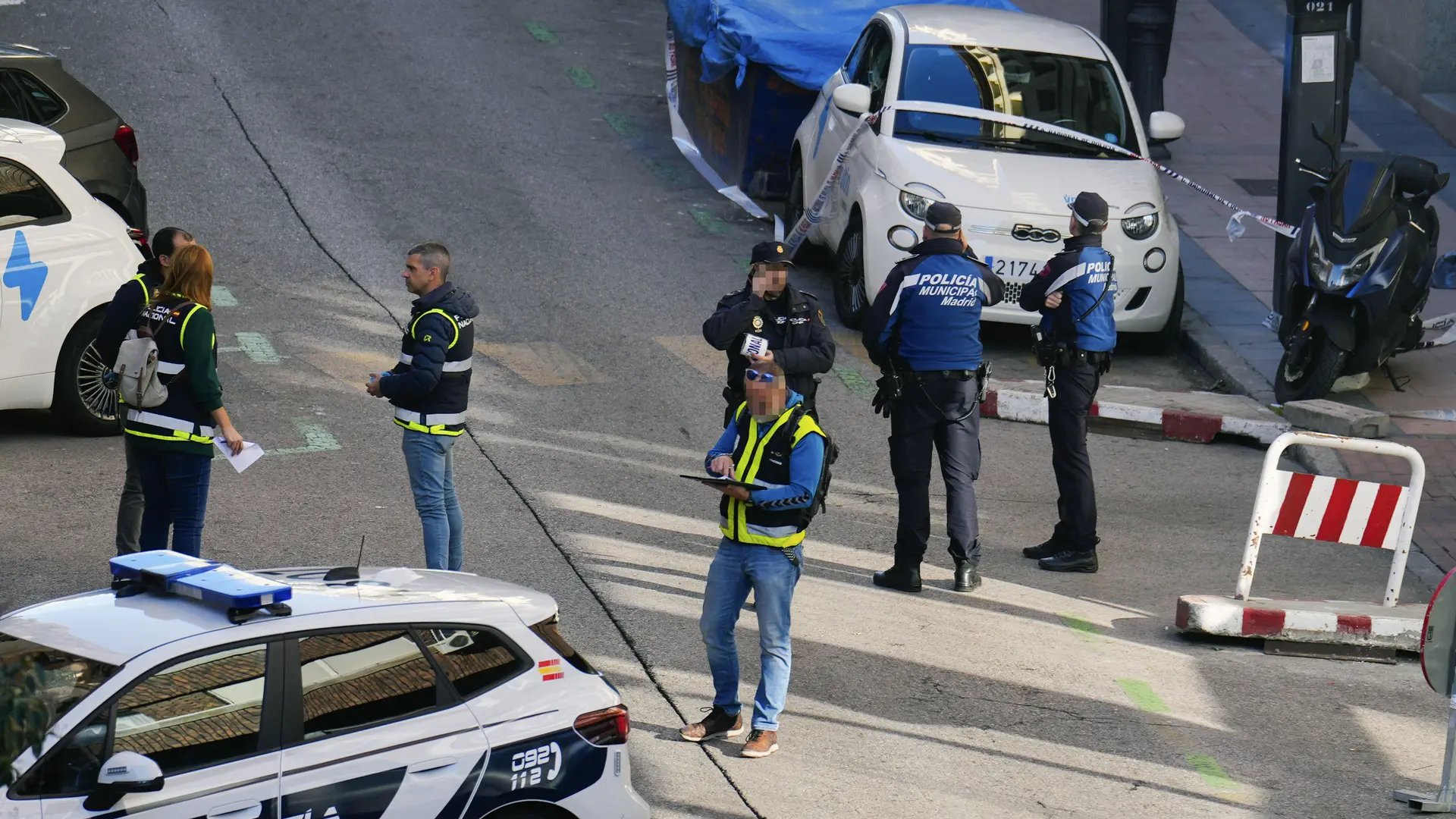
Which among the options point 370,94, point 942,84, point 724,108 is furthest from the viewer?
point 370,94

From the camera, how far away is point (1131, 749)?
277 inches

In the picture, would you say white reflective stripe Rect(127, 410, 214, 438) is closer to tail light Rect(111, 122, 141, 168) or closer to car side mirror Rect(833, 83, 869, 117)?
tail light Rect(111, 122, 141, 168)

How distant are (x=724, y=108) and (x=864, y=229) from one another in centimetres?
392

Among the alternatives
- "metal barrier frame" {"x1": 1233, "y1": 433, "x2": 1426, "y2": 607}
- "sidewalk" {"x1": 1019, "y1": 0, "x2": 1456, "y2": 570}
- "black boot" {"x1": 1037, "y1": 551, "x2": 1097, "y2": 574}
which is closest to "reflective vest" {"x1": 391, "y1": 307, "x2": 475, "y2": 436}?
"black boot" {"x1": 1037, "y1": 551, "x2": 1097, "y2": 574}

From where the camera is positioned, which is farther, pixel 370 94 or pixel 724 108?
pixel 370 94

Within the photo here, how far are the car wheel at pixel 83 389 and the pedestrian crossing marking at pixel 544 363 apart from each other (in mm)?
2596

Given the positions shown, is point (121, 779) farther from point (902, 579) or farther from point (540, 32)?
point (540, 32)

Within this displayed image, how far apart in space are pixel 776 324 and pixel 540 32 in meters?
12.4

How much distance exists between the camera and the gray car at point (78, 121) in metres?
11.4

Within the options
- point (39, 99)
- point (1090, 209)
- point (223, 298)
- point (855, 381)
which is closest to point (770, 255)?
point (1090, 209)

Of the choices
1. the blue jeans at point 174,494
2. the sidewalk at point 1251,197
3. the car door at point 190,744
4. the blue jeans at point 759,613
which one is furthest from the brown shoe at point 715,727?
the sidewalk at point 1251,197

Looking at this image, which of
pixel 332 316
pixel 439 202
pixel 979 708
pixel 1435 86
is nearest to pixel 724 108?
pixel 439 202

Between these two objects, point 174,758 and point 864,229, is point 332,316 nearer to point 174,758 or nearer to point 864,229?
point 864,229

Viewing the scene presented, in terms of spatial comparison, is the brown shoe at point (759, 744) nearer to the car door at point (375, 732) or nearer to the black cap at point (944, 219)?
the car door at point (375, 732)
